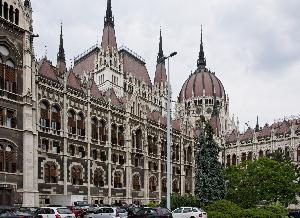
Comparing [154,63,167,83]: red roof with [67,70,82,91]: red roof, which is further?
[154,63,167,83]: red roof

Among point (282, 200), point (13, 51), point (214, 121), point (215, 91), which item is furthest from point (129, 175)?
point (215, 91)

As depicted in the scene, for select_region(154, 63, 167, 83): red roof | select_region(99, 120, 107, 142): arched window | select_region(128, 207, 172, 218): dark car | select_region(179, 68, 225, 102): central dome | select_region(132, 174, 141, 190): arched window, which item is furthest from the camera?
select_region(179, 68, 225, 102): central dome

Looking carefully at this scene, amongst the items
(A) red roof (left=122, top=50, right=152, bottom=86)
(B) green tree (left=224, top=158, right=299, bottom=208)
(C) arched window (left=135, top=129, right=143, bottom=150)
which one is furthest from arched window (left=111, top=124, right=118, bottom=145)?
(A) red roof (left=122, top=50, right=152, bottom=86)

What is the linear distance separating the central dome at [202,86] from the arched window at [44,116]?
80.5 meters

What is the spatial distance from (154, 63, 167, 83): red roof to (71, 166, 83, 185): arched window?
196 ft

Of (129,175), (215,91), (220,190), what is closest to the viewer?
(220,190)

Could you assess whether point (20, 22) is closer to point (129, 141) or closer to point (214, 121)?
point (129, 141)

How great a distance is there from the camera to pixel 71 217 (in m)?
33.8

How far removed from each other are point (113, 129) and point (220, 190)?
62.0 ft

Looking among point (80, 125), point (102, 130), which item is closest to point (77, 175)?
point (80, 125)

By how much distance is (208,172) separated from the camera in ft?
187

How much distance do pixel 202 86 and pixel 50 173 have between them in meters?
83.2

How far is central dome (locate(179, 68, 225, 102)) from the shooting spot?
13412cm

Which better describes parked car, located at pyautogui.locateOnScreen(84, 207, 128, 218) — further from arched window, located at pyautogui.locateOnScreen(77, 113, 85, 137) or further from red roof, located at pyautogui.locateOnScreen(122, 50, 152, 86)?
red roof, located at pyautogui.locateOnScreen(122, 50, 152, 86)
